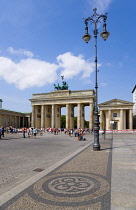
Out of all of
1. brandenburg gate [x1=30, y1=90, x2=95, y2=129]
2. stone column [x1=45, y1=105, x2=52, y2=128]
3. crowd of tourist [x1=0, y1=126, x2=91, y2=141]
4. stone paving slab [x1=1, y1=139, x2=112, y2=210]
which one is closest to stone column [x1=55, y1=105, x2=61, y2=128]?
brandenburg gate [x1=30, y1=90, x2=95, y2=129]

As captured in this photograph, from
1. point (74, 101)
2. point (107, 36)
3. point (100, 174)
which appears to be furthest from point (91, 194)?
point (74, 101)

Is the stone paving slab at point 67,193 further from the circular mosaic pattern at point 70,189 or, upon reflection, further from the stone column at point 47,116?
the stone column at point 47,116

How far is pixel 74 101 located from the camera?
229 ft

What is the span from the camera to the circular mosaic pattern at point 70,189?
3.90m

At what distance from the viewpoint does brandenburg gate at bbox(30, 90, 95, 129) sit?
6825 cm

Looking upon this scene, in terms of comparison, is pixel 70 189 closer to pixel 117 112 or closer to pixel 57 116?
pixel 117 112

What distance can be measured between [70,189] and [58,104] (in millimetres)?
68854

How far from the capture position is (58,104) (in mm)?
73250

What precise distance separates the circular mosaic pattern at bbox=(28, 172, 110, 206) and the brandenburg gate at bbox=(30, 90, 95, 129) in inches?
2426

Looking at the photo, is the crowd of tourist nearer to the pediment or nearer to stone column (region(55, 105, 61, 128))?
the pediment

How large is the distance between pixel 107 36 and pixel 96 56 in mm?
1856

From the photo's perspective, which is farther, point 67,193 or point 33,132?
point 33,132

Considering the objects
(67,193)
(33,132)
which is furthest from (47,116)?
(67,193)

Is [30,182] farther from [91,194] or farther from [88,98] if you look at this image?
[88,98]
